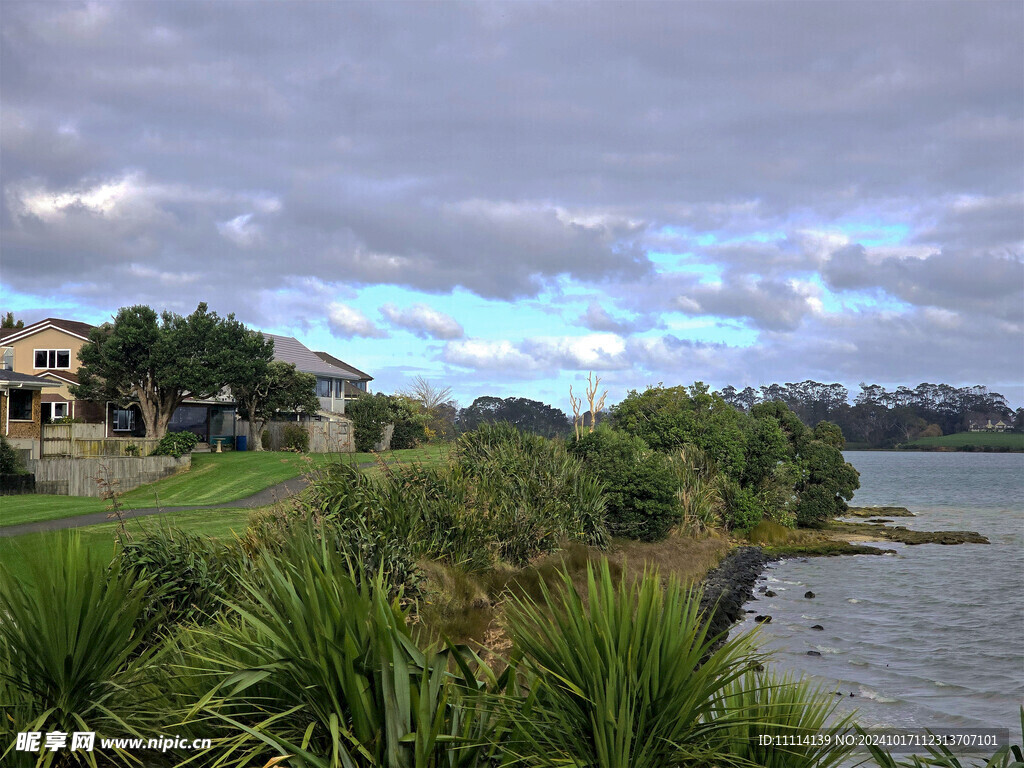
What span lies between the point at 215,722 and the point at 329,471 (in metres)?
7.96

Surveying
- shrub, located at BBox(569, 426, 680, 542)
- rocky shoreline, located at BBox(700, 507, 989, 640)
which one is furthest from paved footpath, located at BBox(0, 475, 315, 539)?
rocky shoreline, located at BBox(700, 507, 989, 640)

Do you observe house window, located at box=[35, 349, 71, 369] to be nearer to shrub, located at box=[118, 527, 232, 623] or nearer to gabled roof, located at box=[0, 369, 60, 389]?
gabled roof, located at box=[0, 369, 60, 389]

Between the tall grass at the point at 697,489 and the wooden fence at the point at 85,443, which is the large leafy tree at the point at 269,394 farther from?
the tall grass at the point at 697,489

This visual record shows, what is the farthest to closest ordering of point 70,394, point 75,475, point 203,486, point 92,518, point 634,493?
point 70,394 < point 203,486 < point 75,475 < point 634,493 < point 92,518

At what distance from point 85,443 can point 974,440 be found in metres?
182

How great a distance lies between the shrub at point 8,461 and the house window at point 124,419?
1906 cm

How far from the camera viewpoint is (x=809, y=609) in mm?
21562

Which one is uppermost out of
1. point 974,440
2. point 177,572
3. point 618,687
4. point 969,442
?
point 618,687

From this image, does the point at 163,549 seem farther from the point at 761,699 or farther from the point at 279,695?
the point at 761,699

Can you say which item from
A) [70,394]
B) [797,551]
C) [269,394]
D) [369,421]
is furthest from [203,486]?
[797,551]

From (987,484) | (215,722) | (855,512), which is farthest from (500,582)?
(987,484)

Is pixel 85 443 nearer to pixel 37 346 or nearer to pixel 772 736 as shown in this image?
pixel 37 346

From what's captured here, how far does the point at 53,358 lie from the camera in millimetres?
52812

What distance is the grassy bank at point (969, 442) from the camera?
556 feet
